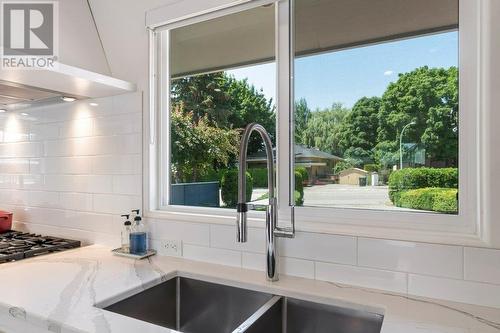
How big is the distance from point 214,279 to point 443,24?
125 cm

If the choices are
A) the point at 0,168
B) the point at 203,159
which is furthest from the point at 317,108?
the point at 0,168

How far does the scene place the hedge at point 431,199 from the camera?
115 centimetres

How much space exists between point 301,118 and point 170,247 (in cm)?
85

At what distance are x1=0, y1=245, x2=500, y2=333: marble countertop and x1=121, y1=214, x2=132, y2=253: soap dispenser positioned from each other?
0.22 feet

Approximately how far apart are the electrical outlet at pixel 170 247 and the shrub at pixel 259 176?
0.46 meters

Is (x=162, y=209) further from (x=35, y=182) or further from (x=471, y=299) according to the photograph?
(x=471, y=299)

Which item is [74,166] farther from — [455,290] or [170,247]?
[455,290]

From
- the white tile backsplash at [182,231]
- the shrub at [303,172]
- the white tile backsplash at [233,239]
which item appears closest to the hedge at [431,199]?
the shrub at [303,172]

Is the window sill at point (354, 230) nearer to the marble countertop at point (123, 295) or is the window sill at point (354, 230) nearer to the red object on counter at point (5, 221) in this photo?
the marble countertop at point (123, 295)

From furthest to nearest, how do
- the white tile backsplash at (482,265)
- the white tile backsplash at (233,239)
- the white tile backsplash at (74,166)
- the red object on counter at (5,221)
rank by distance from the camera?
the red object on counter at (5,221) < the white tile backsplash at (74,166) < the white tile backsplash at (233,239) < the white tile backsplash at (482,265)

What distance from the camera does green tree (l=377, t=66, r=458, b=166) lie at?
1162mm

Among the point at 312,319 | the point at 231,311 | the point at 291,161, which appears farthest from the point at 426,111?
the point at 231,311

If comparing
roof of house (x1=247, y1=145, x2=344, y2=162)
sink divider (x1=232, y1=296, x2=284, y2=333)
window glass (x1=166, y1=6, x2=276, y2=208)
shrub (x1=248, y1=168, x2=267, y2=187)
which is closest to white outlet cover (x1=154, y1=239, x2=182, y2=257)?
window glass (x1=166, y1=6, x2=276, y2=208)

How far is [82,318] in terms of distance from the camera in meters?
0.94
